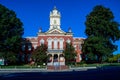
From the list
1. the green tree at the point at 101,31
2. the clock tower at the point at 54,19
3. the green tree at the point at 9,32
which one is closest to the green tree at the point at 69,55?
the green tree at the point at 101,31

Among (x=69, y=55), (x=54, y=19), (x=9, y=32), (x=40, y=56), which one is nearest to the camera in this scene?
(x=9, y=32)

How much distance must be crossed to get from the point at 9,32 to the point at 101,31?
21643 mm

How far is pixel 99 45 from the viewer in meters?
71.3

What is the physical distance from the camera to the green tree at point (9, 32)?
232 feet

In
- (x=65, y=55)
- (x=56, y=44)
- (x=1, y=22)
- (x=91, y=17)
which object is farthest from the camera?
(x=56, y=44)

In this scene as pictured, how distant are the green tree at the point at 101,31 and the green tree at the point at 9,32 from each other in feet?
53.5

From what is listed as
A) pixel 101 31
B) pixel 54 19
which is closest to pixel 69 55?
pixel 101 31

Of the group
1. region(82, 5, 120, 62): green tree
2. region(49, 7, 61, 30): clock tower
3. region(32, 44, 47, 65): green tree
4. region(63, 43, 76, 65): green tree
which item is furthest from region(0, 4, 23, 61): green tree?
region(49, 7, 61, 30): clock tower

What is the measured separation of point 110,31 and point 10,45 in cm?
2343

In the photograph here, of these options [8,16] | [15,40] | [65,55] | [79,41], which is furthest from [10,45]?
[79,41]

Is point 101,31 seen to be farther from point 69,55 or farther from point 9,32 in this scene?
point 9,32

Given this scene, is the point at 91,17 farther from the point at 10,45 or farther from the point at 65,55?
the point at 10,45

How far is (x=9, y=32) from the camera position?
7275 cm

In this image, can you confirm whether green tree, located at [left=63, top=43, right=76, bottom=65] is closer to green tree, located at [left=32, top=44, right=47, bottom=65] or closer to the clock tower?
green tree, located at [left=32, top=44, right=47, bottom=65]
